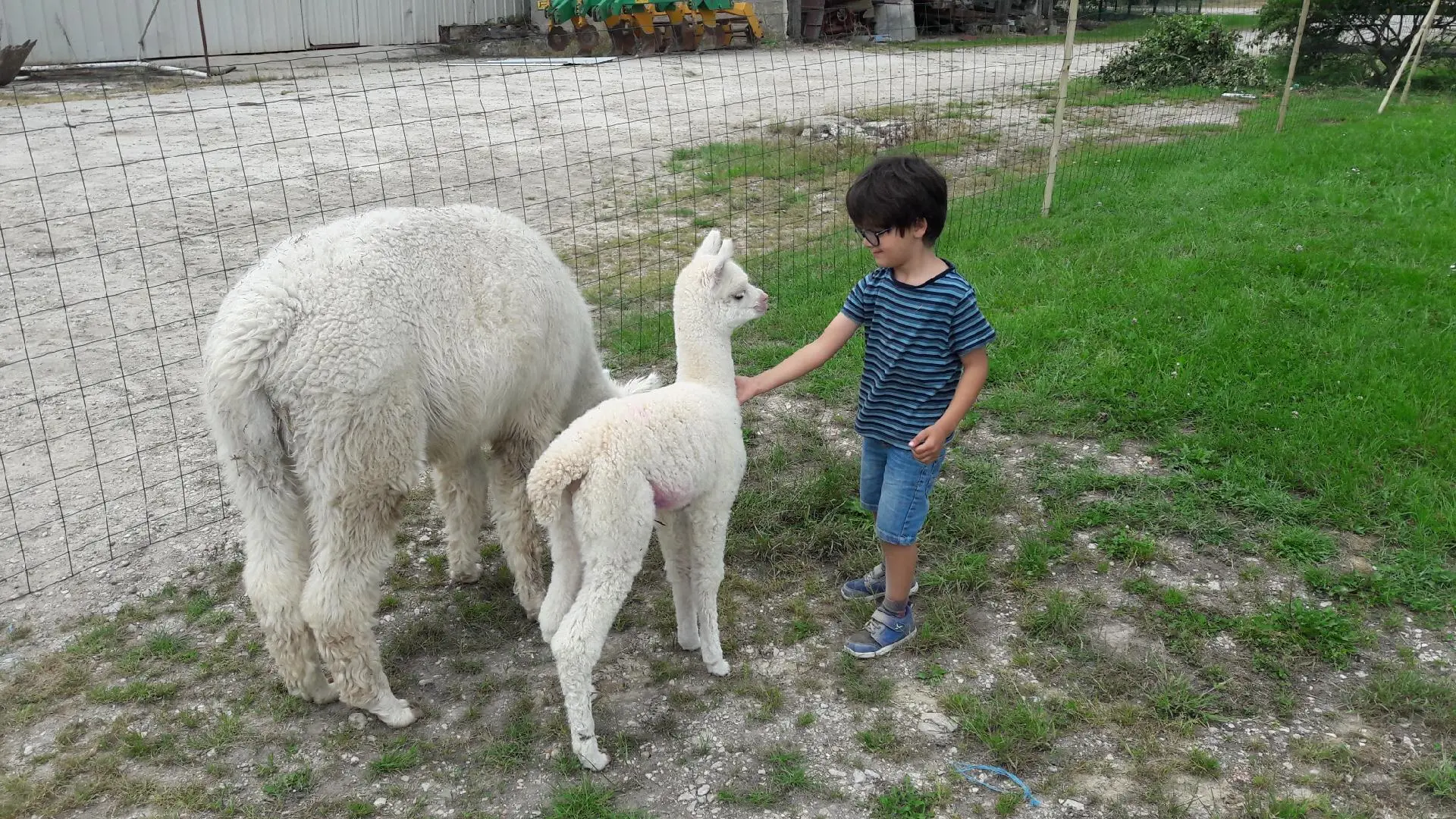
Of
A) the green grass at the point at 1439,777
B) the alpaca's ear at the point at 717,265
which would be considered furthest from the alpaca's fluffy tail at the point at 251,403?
the green grass at the point at 1439,777

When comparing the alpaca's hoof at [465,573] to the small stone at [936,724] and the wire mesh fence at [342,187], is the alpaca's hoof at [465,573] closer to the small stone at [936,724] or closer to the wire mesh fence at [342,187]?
the wire mesh fence at [342,187]

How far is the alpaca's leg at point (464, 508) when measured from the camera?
427 cm

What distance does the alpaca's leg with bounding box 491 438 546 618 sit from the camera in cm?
402

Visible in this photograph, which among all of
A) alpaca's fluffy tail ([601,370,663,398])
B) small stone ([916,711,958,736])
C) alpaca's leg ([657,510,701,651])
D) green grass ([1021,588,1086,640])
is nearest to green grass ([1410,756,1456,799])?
green grass ([1021,588,1086,640])

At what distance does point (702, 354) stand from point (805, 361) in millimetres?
468

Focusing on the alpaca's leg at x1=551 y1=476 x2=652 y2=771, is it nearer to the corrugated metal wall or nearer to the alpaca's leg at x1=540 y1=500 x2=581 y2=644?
the alpaca's leg at x1=540 y1=500 x2=581 y2=644

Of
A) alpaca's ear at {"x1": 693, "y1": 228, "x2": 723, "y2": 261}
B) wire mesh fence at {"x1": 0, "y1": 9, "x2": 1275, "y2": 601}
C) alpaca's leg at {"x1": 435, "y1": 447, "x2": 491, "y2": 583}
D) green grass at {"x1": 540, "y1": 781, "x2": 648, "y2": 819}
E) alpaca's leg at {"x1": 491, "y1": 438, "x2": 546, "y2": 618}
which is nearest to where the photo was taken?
green grass at {"x1": 540, "y1": 781, "x2": 648, "y2": 819}

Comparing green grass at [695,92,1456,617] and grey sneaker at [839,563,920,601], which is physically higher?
green grass at [695,92,1456,617]

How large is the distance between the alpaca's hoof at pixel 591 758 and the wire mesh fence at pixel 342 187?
2588mm

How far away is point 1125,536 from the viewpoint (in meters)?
4.40

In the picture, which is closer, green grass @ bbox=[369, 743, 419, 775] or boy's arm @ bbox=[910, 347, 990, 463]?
green grass @ bbox=[369, 743, 419, 775]

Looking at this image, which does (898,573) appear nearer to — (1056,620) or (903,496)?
(903,496)

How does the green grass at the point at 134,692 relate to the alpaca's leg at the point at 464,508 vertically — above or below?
below

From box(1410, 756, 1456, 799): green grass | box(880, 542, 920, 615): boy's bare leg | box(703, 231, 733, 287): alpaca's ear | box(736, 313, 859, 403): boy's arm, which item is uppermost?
box(703, 231, 733, 287): alpaca's ear
